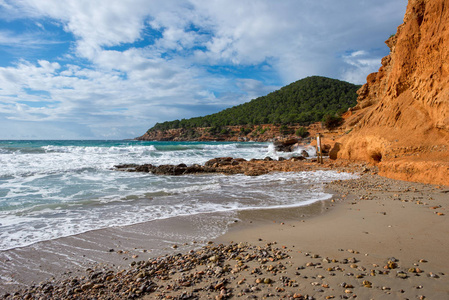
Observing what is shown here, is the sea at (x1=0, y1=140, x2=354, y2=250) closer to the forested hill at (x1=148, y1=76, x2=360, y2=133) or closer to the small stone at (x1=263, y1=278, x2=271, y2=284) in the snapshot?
the small stone at (x1=263, y1=278, x2=271, y2=284)

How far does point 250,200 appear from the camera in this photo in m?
7.61

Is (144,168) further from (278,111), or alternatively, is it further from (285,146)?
(278,111)

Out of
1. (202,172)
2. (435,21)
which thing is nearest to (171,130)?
(202,172)

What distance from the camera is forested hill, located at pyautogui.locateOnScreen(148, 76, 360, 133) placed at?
6462cm

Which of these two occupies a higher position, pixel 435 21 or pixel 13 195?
pixel 435 21

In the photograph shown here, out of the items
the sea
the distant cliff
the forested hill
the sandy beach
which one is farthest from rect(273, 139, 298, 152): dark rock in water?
the distant cliff

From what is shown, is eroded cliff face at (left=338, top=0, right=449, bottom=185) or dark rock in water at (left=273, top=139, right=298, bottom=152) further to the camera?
dark rock in water at (left=273, top=139, right=298, bottom=152)

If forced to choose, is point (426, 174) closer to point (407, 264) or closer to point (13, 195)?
point (407, 264)

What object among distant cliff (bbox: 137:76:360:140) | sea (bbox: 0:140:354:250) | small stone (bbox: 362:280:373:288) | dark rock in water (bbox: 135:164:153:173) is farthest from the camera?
distant cliff (bbox: 137:76:360:140)

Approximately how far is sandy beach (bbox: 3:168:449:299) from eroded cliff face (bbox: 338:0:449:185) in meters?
3.86

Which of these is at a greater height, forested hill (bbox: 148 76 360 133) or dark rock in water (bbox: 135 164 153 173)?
forested hill (bbox: 148 76 360 133)

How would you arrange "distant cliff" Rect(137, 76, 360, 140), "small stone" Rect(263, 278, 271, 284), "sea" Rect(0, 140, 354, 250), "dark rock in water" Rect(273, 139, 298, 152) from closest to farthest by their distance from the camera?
"small stone" Rect(263, 278, 271, 284), "sea" Rect(0, 140, 354, 250), "dark rock in water" Rect(273, 139, 298, 152), "distant cliff" Rect(137, 76, 360, 140)

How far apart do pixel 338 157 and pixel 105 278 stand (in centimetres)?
1627

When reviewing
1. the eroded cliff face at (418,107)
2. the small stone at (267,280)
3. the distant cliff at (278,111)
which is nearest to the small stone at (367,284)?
the small stone at (267,280)
